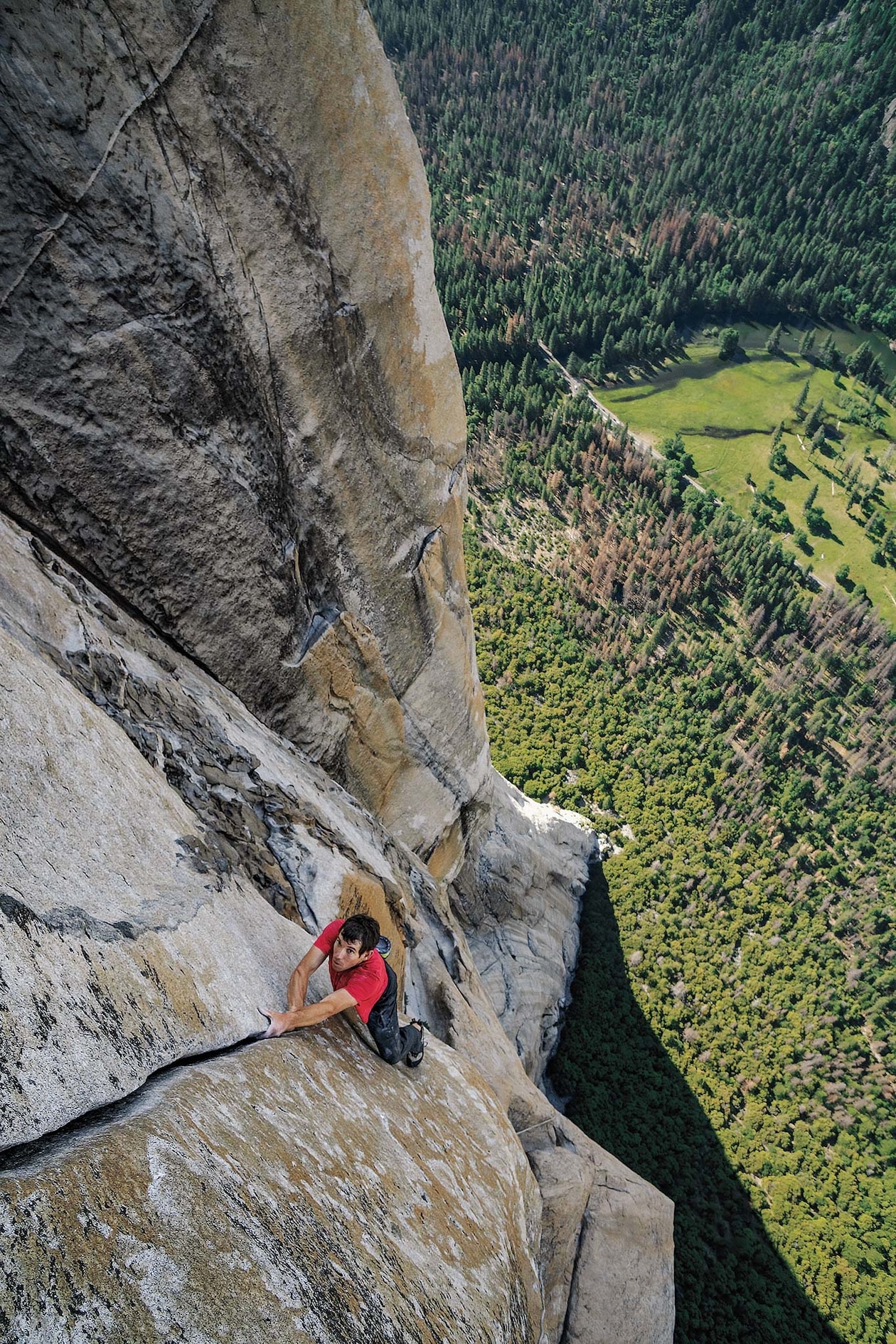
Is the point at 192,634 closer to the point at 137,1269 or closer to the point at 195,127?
the point at 195,127

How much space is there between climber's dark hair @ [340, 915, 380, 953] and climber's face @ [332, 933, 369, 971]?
38mm

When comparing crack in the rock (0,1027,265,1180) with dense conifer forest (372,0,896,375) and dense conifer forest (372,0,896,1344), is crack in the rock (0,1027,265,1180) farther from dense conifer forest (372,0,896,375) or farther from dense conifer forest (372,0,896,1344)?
dense conifer forest (372,0,896,375)

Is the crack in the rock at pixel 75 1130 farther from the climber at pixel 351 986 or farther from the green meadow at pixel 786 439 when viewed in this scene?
the green meadow at pixel 786 439

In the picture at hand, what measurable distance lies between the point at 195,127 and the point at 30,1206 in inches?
428

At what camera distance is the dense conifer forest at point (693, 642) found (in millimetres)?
28641

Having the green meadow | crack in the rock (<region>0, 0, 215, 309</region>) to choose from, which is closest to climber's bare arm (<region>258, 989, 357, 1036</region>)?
crack in the rock (<region>0, 0, 215, 309</region>)

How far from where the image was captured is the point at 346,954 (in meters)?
8.23

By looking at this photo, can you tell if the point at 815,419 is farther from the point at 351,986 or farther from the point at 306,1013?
the point at 306,1013

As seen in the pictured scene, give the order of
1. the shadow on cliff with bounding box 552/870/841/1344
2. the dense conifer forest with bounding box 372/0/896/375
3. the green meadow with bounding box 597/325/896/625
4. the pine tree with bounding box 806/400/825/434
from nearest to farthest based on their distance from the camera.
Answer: the shadow on cliff with bounding box 552/870/841/1344, the green meadow with bounding box 597/325/896/625, the pine tree with bounding box 806/400/825/434, the dense conifer forest with bounding box 372/0/896/375

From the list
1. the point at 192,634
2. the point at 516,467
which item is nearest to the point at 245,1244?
the point at 192,634

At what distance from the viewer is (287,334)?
11.1 meters

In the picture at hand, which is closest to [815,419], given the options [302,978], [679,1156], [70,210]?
[679,1156]

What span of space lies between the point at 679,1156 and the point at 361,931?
26132mm

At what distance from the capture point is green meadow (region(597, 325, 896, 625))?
74375 millimetres
